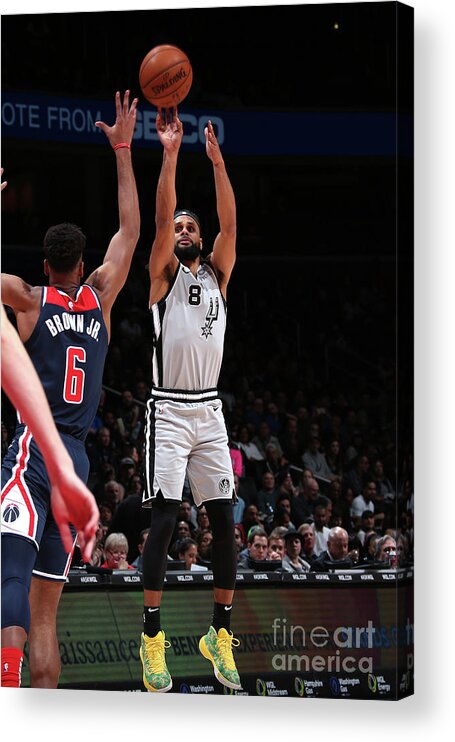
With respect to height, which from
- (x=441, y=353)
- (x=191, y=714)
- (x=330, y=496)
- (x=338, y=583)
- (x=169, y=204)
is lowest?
(x=191, y=714)

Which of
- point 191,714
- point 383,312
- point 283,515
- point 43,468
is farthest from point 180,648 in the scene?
point 383,312

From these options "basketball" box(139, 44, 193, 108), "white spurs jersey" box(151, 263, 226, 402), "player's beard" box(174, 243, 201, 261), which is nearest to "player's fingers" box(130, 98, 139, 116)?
"basketball" box(139, 44, 193, 108)

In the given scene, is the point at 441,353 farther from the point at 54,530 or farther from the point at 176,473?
the point at 54,530

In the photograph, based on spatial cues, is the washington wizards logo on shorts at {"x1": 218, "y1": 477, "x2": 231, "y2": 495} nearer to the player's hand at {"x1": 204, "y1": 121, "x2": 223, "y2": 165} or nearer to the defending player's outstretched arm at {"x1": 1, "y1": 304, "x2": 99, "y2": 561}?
the player's hand at {"x1": 204, "y1": 121, "x2": 223, "y2": 165}

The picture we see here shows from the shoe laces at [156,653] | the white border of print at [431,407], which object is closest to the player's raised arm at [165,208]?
the white border of print at [431,407]

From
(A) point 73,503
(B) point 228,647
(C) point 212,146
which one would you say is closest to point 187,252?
(C) point 212,146

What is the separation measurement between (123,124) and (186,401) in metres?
1.56

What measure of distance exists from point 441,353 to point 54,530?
212cm

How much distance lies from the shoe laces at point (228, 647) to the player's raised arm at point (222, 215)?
185 cm

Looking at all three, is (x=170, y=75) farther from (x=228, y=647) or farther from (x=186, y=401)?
(x=228, y=647)

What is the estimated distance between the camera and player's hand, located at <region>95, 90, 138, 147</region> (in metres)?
6.95

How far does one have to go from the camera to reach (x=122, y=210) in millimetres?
6934

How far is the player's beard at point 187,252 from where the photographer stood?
6.90m

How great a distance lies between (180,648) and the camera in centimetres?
682
